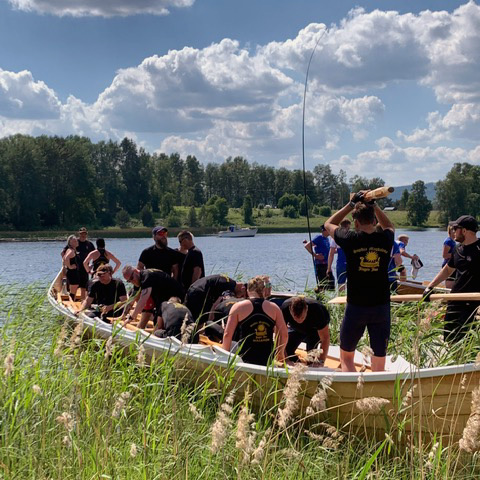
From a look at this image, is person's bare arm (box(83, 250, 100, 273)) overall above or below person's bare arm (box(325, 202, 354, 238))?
below

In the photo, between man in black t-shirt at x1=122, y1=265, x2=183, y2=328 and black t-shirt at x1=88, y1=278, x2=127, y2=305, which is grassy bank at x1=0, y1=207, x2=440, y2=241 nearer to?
black t-shirt at x1=88, y1=278, x2=127, y2=305

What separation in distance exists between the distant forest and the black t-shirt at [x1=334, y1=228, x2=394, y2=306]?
6193 cm

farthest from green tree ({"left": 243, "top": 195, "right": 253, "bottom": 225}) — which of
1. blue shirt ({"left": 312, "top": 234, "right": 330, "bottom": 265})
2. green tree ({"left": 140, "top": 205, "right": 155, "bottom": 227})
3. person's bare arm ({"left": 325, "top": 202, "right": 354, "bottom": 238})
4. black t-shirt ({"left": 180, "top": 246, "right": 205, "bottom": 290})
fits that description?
person's bare arm ({"left": 325, "top": 202, "right": 354, "bottom": 238})

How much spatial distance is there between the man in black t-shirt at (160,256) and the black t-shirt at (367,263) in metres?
4.00

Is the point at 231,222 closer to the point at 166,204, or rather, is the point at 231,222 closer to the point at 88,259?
the point at 166,204

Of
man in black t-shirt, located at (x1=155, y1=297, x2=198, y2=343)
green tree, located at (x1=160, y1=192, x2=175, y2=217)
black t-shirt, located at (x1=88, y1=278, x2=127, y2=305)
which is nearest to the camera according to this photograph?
man in black t-shirt, located at (x1=155, y1=297, x2=198, y2=343)

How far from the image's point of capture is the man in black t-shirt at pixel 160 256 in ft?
29.8

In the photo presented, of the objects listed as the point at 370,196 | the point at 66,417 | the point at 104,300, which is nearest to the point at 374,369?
the point at 370,196

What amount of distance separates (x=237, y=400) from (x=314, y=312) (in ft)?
3.93

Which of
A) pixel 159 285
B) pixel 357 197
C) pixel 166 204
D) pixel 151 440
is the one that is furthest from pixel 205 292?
pixel 166 204

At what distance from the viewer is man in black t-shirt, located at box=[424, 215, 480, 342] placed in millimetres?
6734

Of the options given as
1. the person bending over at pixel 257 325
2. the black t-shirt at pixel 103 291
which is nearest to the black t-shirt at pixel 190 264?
the black t-shirt at pixel 103 291

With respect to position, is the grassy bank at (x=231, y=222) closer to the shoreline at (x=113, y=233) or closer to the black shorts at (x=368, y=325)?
the shoreline at (x=113, y=233)

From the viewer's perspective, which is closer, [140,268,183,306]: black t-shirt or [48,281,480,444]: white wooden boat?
[48,281,480,444]: white wooden boat
